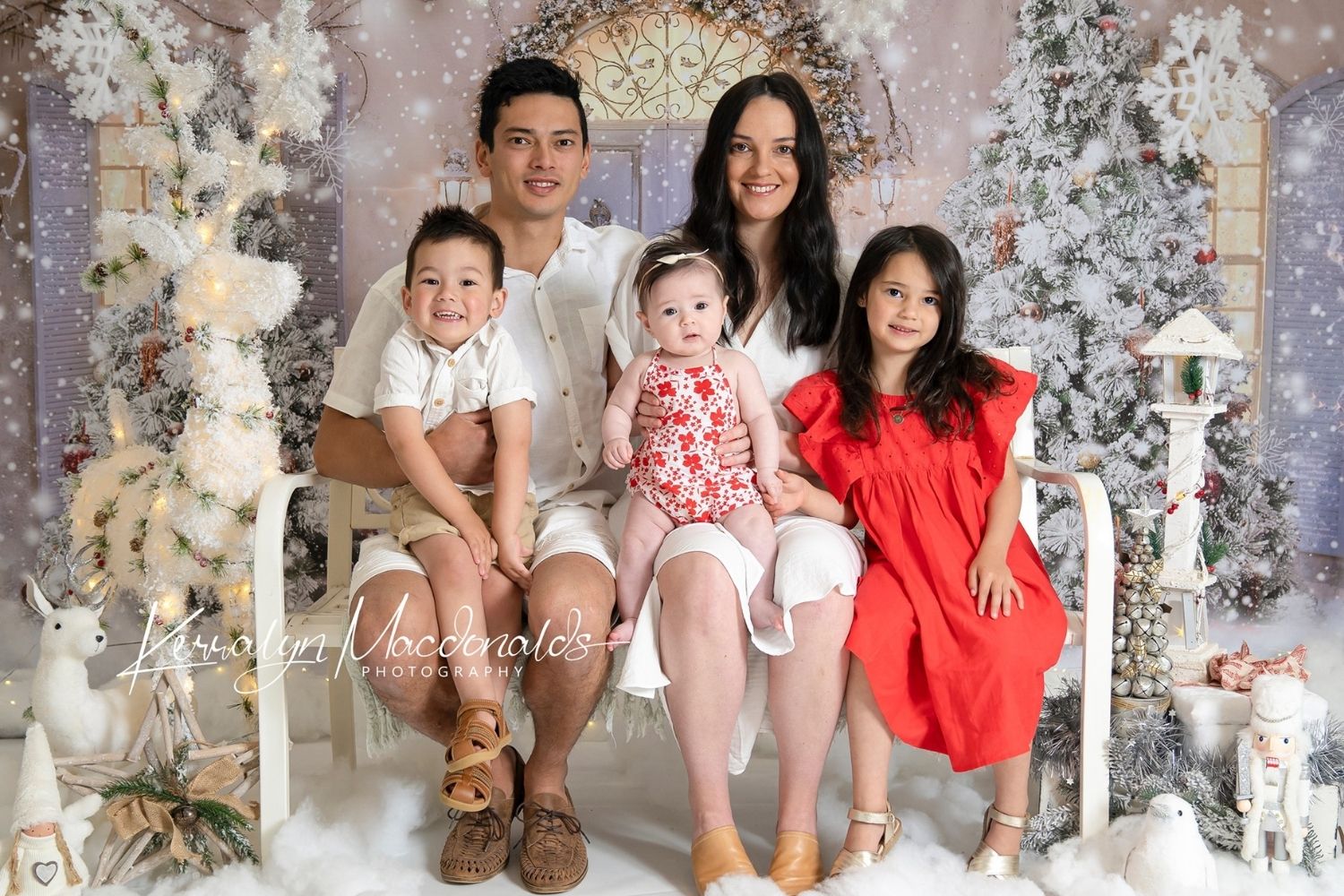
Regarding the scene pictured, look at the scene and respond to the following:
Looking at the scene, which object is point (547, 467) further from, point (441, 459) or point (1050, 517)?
point (1050, 517)

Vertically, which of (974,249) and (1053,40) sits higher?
(1053,40)

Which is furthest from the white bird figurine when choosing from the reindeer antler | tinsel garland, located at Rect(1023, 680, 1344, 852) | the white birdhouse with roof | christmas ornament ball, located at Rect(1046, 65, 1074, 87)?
christmas ornament ball, located at Rect(1046, 65, 1074, 87)

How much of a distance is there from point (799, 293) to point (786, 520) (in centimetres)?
56

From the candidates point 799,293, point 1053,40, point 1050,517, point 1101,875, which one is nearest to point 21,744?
point 799,293

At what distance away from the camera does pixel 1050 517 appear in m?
4.01

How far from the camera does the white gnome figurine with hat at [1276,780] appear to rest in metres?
2.27

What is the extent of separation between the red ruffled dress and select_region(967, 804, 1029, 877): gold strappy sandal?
0.46ft

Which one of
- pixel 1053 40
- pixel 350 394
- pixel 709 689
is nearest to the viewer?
pixel 709 689

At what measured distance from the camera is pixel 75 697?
2357 mm

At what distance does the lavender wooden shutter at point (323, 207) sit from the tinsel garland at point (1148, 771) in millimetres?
2648

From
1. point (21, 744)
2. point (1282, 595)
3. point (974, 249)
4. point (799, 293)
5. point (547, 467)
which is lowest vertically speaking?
point (21, 744)

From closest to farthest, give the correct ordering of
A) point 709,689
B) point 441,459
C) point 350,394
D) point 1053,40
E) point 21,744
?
point 709,689
point 441,459
point 350,394
point 21,744
point 1053,40

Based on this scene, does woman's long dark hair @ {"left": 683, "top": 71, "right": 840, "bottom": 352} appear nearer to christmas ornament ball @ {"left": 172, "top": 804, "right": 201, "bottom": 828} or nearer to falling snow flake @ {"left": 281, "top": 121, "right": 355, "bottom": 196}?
christmas ornament ball @ {"left": 172, "top": 804, "right": 201, "bottom": 828}

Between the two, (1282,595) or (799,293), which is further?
(1282,595)
